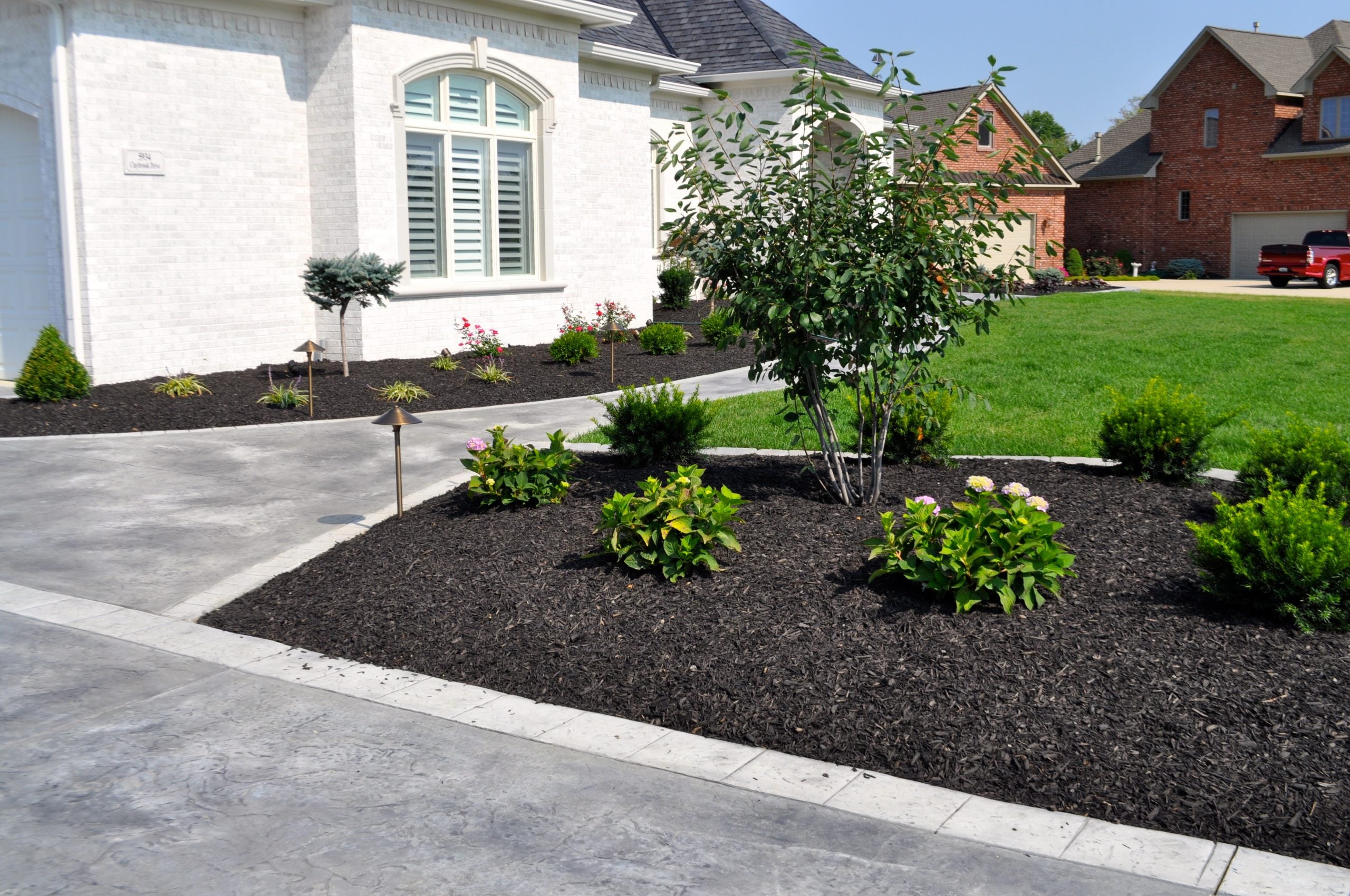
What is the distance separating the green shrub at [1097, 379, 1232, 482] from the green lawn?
913 mm

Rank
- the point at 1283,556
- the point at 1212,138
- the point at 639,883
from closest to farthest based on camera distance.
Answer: the point at 639,883, the point at 1283,556, the point at 1212,138

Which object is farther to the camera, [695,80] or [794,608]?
[695,80]

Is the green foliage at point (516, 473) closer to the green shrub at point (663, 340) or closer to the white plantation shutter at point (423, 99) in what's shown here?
the white plantation shutter at point (423, 99)

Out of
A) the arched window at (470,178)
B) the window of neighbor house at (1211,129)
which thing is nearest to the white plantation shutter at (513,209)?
the arched window at (470,178)

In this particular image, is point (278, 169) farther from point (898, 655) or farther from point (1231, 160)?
point (1231, 160)

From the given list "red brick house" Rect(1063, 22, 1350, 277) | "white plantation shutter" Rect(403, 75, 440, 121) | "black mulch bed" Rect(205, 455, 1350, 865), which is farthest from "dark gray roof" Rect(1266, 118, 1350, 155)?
"black mulch bed" Rect(205, 455, 1350, 865)

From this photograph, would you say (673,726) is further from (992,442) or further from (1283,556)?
(992,442)

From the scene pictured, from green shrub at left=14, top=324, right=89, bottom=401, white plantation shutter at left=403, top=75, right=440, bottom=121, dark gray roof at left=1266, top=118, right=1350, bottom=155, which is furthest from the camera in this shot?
dark gray roof at left=1266, top=118, right=1350, bottom=155

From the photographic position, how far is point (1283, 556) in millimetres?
5215

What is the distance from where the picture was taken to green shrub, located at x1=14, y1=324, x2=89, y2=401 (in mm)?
11703

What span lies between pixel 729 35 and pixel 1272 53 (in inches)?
1070

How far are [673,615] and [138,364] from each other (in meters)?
9.65

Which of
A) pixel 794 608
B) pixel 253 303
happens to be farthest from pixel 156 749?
pixel 253 303

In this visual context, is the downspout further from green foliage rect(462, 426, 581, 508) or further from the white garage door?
green foliage rect(462, 426, 581, 508)
